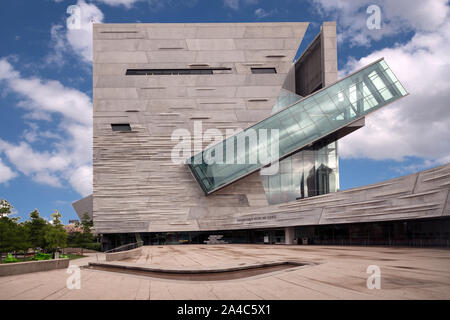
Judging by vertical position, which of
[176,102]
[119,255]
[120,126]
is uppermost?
[176,102]

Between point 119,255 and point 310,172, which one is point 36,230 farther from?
point 310,172

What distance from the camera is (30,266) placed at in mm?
11070

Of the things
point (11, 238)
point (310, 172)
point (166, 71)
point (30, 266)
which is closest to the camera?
point (30, 266)

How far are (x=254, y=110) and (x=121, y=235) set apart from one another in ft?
65.7

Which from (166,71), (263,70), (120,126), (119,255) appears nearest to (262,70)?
(263,70)

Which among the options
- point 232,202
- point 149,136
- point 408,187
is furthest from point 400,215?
point 149,136

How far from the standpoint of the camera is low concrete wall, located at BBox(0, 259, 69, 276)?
10.2 m

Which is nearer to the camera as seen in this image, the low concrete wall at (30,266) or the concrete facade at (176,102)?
the low concrete wall at (30,266)

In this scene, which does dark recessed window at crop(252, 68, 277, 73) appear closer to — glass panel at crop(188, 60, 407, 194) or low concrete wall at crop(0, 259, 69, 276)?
glass panel at crop(188, 60, 407, 194)

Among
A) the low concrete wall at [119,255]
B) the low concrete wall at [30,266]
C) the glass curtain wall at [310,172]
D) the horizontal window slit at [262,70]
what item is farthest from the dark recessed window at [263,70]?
the low concrete wall at [30,266]

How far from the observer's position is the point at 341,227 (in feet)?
88.7

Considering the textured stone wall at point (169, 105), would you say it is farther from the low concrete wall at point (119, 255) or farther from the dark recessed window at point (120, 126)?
the low concrete wall at point (119, 255)

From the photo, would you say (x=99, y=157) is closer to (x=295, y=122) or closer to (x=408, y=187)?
(x=295, y=122)

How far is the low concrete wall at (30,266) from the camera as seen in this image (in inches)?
400
